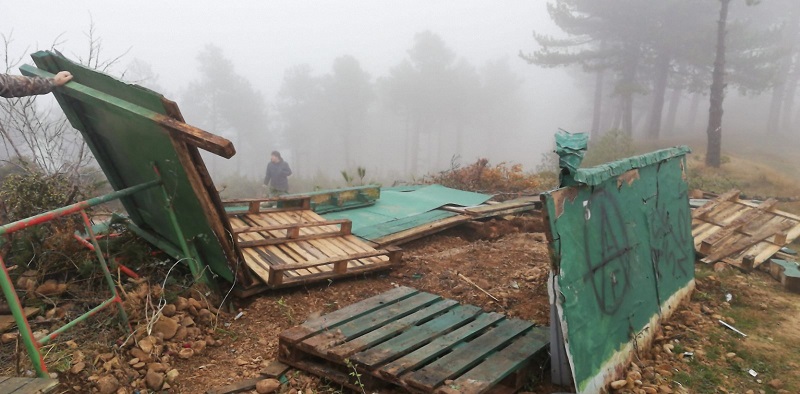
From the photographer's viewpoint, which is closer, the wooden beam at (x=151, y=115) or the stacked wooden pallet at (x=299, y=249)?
the wooden beam at (x=151, y=115)

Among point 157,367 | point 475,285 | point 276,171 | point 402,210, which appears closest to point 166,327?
point 157,367

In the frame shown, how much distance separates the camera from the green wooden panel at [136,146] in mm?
3461

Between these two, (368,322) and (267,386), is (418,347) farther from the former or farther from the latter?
(267,386)

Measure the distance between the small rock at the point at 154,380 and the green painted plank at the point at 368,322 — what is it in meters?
0.86

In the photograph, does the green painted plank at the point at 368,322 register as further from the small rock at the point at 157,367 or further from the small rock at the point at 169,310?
the small rock at the point at 169,310

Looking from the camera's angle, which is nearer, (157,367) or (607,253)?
(157,367)

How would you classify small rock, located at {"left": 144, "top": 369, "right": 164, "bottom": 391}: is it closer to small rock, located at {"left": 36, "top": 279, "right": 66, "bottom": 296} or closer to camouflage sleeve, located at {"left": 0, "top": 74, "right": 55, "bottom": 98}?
small rock, located at {"left": 36, "top": 279, "right": 66, "bottom": 296}

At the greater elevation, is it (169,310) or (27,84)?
(27,84)

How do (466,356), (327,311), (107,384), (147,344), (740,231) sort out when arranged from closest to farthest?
(107,384), (466,356), (147,344), (327,311), (740,231)

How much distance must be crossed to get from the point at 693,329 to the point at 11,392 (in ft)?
15.1

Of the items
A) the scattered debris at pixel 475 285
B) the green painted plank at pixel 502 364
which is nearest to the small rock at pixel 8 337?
the green painted plank at pixel 502 364

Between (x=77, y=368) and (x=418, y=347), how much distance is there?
205 centimetres

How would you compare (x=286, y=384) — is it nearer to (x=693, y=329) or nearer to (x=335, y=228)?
(x=335, y=228)

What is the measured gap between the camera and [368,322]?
346 centimetres
